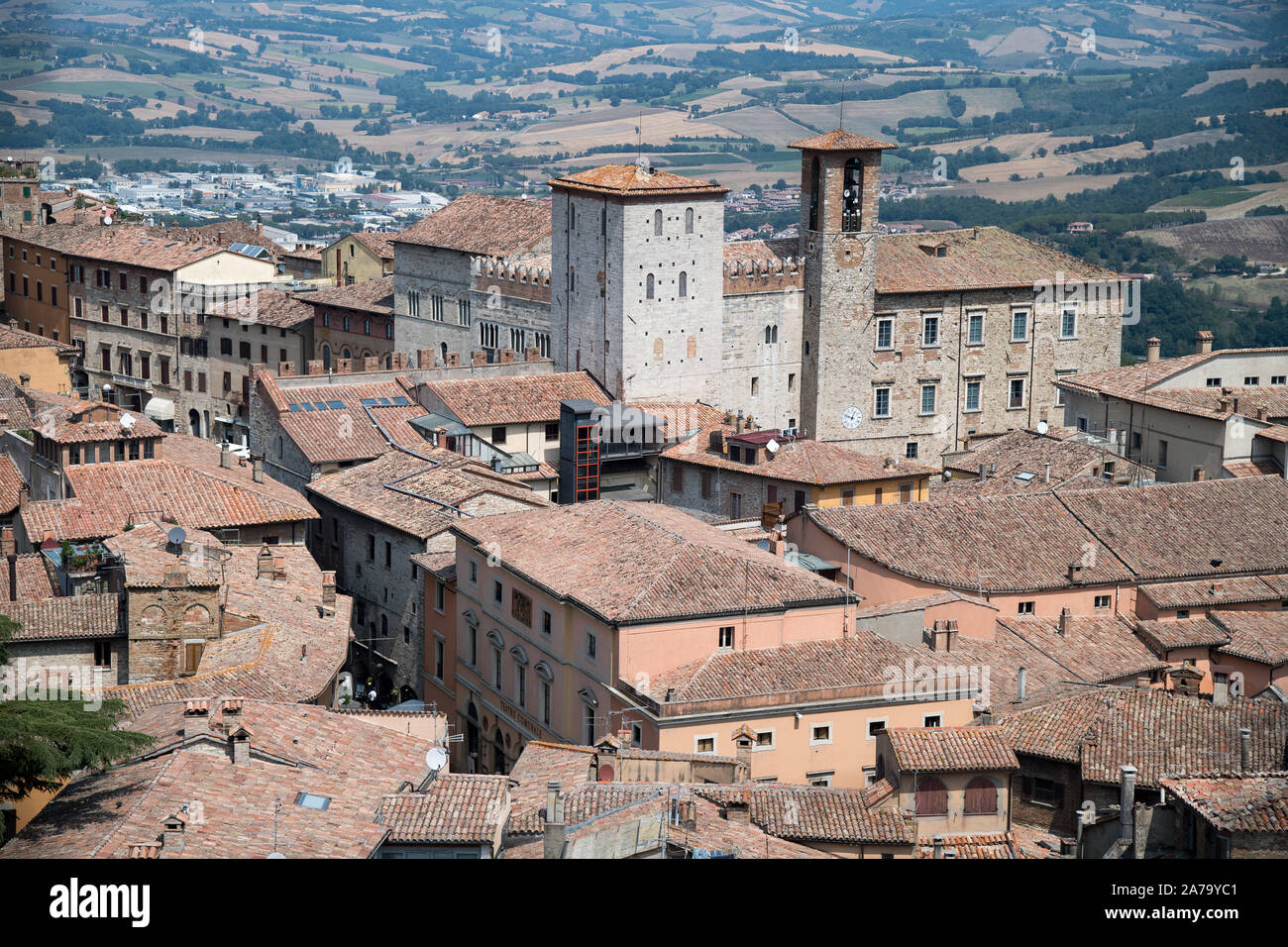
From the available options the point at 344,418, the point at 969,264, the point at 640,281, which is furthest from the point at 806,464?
the point at 969,264

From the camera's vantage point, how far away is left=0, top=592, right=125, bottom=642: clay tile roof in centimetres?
3328

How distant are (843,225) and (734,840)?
3816 cm

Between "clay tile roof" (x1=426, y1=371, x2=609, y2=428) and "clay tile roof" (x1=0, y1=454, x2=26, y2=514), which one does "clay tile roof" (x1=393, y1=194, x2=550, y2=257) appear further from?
"clay tile roof" (x1=0, y1=454, x2=26, y2=514)

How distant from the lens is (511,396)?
5372cm

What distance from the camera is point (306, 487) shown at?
4781 centimetres

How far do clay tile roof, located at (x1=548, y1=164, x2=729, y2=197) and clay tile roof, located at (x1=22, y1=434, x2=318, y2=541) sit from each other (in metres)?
15.3

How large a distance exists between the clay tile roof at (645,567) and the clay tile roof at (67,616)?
743 centimetres

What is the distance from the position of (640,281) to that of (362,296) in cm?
1658

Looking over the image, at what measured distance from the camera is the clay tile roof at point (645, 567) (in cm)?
3381

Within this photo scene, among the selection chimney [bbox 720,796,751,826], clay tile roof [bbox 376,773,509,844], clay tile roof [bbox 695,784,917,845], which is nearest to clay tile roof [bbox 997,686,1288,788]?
clay tile roof [bbox 695,784,917,845]

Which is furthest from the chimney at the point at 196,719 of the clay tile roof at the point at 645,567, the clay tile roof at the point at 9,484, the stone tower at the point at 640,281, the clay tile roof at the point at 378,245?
the clay tile roof at the point at 378,245

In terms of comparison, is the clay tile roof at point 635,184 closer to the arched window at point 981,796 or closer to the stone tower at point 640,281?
the stone tower at point 640,281
